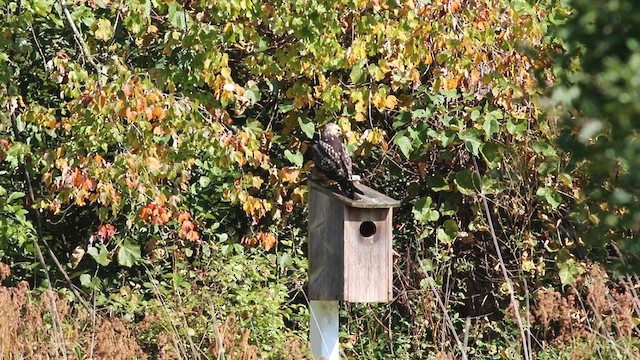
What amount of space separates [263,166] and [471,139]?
125 cm

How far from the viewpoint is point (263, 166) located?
648 cm

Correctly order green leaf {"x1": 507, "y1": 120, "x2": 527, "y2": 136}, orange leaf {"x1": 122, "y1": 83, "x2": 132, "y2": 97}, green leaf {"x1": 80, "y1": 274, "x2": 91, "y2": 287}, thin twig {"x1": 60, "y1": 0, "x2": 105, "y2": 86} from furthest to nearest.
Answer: green leaf {"x1": 80, "y1": 274, "x2": 91, "y2": 287}, green leaf {"x1": 507, "y1": 120, "x2": 527, "y2": 136}, thin twig {"x1": 60, "y1": 0, "x2": 105, "y2": 86}, orange leaf {"x1": 122, "y1": 83, "x2": 132, "y2": 97}

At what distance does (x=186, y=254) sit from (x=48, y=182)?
1170mm

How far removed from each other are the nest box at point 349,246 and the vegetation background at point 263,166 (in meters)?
0.38

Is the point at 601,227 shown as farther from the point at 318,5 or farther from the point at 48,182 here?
the point at 48,182

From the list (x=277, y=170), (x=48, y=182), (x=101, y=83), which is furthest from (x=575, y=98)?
(x=277, y=170)

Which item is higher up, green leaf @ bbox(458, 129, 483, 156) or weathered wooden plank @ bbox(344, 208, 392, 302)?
green leaf @ bbox(458, 129, 483, 156)

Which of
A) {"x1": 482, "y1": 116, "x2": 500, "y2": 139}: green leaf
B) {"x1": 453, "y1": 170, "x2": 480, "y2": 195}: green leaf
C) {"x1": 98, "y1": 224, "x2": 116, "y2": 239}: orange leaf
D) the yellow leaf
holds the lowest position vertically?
{"x1": 98, "y1": 224, "x2": 116, "y2": 239}: orange leaf

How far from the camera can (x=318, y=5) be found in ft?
19.2

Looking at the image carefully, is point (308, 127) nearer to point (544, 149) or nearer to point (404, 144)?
point (404, 144)

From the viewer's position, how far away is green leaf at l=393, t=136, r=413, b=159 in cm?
663

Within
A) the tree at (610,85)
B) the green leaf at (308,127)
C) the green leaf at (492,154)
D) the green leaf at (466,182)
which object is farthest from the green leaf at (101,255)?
the tree at (610,85)

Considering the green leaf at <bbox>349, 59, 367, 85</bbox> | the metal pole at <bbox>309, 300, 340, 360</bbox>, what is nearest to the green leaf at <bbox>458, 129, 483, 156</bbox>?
the green leaf at <bbox>349, 59, 367, 85</bbox>

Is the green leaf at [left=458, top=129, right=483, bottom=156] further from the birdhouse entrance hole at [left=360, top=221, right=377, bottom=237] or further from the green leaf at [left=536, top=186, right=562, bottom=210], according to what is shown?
the birdhouse entrance hole at [left=360, top=221, right=377, bottom=237]
